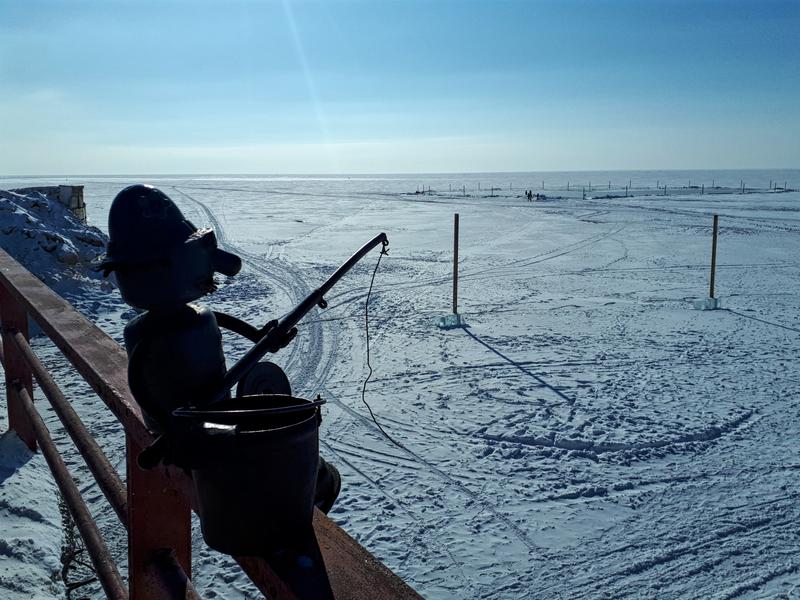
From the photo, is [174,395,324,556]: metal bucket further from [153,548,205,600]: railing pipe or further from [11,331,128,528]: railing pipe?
[11,331,128,528]: railing pipe

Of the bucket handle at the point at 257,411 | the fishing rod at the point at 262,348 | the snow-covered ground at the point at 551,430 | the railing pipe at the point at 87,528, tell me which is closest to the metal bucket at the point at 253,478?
the bucket handle at the point at 257,411

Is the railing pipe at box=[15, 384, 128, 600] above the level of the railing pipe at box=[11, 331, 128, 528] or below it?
below

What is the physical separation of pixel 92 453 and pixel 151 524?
57cm

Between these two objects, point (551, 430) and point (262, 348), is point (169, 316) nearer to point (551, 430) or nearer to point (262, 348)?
point (262, 348)

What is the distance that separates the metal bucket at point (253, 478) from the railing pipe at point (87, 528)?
74 centimetres

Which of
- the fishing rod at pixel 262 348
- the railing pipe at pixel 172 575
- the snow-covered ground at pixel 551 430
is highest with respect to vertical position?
the fishing rod at pixel 262 348

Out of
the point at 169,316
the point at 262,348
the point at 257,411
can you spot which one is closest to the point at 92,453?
the point at 169,316

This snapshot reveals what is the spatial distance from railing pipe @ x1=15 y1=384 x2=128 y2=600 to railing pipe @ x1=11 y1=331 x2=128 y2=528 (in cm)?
16

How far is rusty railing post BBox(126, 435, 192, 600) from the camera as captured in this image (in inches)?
45.5

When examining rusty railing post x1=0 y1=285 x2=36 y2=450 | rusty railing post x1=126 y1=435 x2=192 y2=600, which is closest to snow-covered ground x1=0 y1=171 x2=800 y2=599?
rusty railing post x1=0 y1=285 x2=36 y2=450

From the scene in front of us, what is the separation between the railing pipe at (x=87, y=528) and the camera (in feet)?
4.85

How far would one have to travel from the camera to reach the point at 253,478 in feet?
2.83

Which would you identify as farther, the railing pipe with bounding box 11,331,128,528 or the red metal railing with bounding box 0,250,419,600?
the railing pipe with bounding box 11,331,128,528

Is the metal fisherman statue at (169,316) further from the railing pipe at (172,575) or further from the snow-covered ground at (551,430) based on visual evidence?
the snow-covered ground at (551,430)
